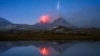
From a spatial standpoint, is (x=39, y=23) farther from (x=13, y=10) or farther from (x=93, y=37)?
(x=93, y=37)

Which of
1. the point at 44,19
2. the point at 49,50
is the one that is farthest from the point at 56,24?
the point at 49,50

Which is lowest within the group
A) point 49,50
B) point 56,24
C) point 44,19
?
point 49,50

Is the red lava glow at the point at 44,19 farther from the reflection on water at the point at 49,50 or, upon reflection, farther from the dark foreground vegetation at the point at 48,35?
the reflection on water at the point at 49,50

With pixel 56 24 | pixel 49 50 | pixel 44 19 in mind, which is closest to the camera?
pixel 49 50

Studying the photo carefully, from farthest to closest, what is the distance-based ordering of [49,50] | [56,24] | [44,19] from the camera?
[56,24] < [44,19] < [49,50]

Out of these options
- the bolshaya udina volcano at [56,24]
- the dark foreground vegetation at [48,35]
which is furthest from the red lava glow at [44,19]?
the dark foreground vegetation at [48,35]

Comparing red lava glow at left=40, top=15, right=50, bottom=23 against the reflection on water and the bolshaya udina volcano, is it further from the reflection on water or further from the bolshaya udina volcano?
the reflection on water

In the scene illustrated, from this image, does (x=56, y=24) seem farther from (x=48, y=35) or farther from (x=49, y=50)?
(x=49, y=50)

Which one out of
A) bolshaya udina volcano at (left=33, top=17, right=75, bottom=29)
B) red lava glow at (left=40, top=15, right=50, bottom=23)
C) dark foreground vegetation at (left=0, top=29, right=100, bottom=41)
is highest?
red lava glow at (left=40, top=15, right=50, bottom=23)

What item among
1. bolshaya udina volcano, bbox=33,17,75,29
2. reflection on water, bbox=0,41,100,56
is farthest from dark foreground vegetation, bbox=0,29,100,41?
reflection on water, bbox=0,41,100,56
